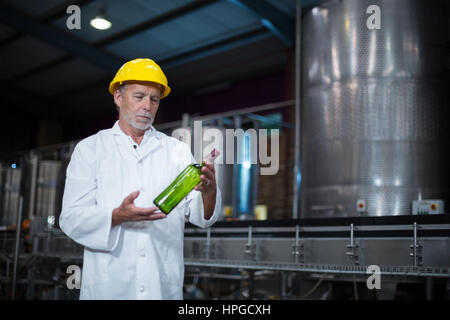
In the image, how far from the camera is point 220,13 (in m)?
8.48

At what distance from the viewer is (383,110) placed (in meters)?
4.39

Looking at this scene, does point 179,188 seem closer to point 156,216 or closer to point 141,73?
point 156,216

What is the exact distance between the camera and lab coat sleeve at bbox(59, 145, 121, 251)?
1.56 metres

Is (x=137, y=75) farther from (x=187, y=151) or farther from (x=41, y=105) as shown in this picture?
(x=41, y=105)

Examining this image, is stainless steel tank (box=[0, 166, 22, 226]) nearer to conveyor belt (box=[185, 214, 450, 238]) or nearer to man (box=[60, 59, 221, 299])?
conveyor belt (box=[185, 214, 450, 238])

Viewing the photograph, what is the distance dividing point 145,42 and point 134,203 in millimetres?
8290

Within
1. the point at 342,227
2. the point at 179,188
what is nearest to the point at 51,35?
the point at 342,227

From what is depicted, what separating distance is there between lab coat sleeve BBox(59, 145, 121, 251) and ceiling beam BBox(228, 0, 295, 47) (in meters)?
6.11

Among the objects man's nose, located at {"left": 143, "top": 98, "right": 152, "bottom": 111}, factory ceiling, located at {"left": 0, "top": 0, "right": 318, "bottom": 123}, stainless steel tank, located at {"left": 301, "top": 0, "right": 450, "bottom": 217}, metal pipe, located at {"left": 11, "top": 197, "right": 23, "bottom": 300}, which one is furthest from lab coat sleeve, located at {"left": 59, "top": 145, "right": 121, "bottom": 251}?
factory ceiling, located at {"left": 0, "top": 0, "right": 318, "bottom": 123}

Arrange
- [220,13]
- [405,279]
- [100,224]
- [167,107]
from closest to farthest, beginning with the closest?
[100,224] → [405,279] → [220,13] → [167,107]

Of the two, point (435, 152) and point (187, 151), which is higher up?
point (435, 152)

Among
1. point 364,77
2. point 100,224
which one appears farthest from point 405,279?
point 100,224

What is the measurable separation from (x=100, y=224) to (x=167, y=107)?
11545mm

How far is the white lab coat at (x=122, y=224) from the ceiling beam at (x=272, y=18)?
238 inches
